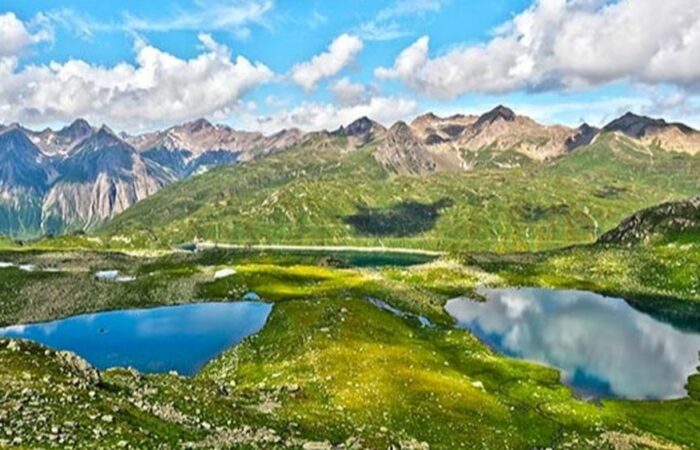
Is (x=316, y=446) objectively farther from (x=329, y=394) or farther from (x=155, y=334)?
(x=155, y=334)

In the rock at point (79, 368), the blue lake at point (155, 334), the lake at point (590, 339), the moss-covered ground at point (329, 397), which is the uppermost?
the rock at point (79, 368)

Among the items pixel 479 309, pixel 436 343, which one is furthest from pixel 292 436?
pixel 479 309

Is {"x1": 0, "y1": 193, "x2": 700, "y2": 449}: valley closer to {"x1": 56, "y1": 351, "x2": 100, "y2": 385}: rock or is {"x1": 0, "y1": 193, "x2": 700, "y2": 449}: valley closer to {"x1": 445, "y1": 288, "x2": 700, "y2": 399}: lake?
{"x1": 56, "y1": 351, "x2": 100, "y2": 385}: rock

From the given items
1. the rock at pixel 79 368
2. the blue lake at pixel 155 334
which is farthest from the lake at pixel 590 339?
the rock at pixel 79 368

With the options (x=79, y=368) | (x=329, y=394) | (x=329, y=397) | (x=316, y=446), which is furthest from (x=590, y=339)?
(x=79, y=368)

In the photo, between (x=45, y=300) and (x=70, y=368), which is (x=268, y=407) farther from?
(x=45, y=300)

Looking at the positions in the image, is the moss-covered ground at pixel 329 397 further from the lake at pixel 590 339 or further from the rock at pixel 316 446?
the lake at pixel 590 339
